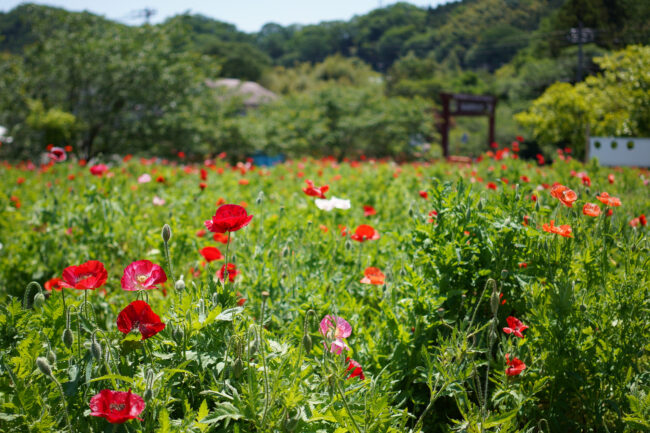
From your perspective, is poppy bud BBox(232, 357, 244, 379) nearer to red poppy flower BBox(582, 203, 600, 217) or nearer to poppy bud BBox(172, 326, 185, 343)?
poppy bud BBox(172, 326, 185, 343)

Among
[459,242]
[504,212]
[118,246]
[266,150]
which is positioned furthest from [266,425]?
[266,150]

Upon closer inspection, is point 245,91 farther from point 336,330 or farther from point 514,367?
point 514,367

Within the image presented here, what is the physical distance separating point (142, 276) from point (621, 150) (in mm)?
6181

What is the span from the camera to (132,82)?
573 inches

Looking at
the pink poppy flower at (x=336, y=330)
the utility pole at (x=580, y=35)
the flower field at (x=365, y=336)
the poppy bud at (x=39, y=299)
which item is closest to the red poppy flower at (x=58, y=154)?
the flower field at (x=365, y=336)

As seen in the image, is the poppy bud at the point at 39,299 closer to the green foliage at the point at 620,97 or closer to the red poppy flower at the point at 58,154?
the red poppy flower at the point at 58,154

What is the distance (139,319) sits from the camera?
1.25m

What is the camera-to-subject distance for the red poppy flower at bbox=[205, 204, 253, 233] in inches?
54.6

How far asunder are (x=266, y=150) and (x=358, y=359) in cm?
1361

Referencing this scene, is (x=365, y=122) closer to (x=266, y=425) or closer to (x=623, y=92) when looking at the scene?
(x=623, y=92)

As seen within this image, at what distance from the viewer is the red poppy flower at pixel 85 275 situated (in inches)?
51.1

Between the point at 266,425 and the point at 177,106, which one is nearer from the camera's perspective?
the point at 266,425

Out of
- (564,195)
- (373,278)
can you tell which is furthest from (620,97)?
(373,278)

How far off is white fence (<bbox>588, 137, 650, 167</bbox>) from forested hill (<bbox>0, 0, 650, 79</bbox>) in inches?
47.1
